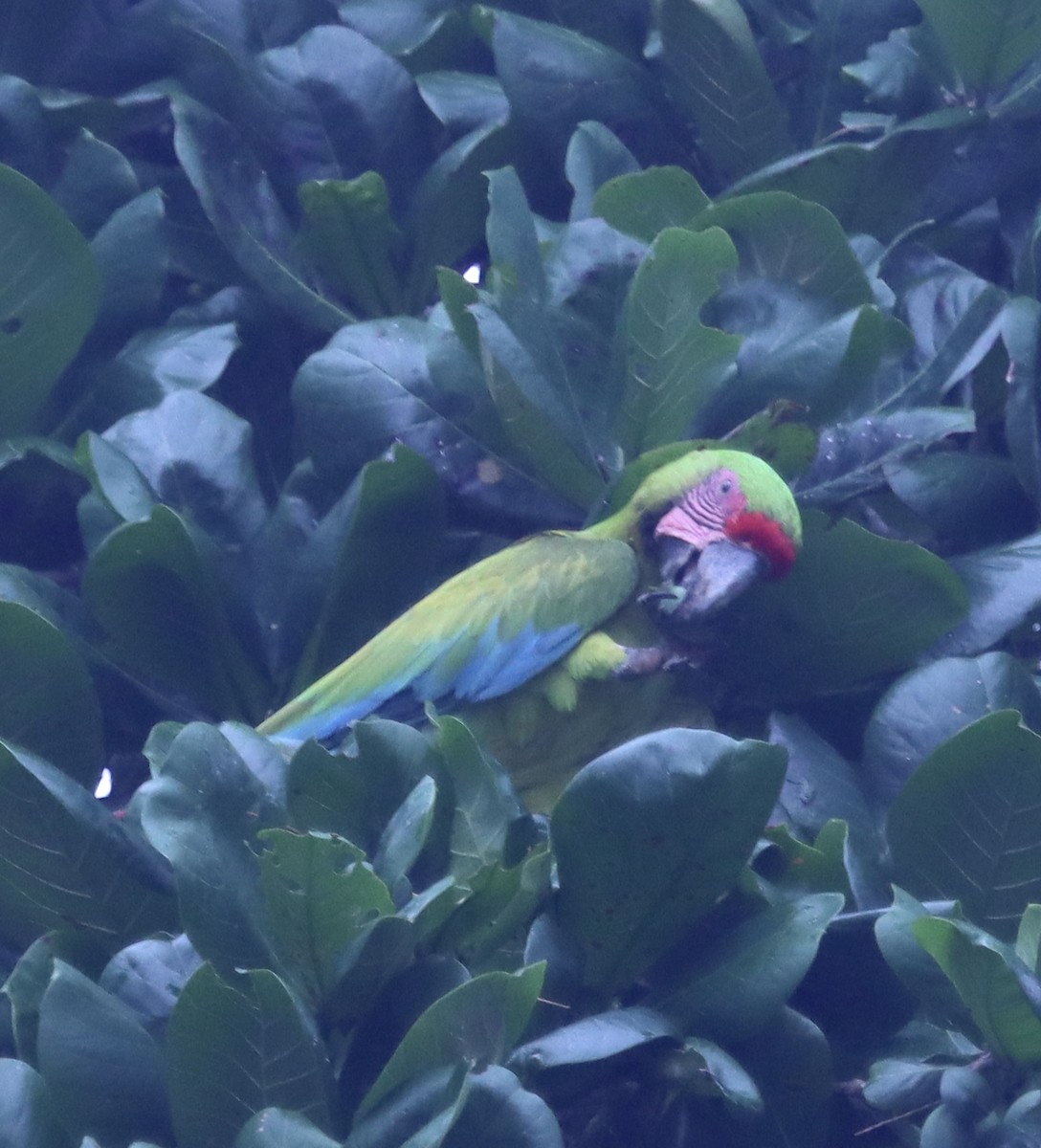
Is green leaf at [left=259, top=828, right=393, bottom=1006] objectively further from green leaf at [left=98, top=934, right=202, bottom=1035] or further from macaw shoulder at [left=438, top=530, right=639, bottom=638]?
macaw shoulder at [left=438, top=530, right=639, bottom=638]

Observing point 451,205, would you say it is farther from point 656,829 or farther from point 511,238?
point 656,829

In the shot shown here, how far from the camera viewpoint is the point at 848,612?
1.38 metres

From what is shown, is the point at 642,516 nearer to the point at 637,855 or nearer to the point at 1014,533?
the point at 1014,533

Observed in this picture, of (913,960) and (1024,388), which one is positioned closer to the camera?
(913,960)

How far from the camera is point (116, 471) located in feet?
4.71

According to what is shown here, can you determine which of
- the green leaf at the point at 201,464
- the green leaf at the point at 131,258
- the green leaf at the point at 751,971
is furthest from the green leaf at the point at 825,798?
the green leaf at the point at 131,258

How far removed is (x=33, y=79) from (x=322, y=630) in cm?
Answer: 86

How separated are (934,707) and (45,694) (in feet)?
2.59

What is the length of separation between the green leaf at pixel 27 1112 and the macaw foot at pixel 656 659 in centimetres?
90

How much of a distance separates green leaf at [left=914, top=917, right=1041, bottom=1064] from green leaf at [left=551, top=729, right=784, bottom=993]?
15cm

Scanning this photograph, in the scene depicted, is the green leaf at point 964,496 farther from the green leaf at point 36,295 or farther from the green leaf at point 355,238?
the green leaf at point 36,295

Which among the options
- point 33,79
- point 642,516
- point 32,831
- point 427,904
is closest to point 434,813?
point 427,904

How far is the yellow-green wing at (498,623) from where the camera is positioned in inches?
70.3

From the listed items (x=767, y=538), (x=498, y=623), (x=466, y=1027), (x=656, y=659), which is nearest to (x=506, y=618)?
(x=498, y=623)
